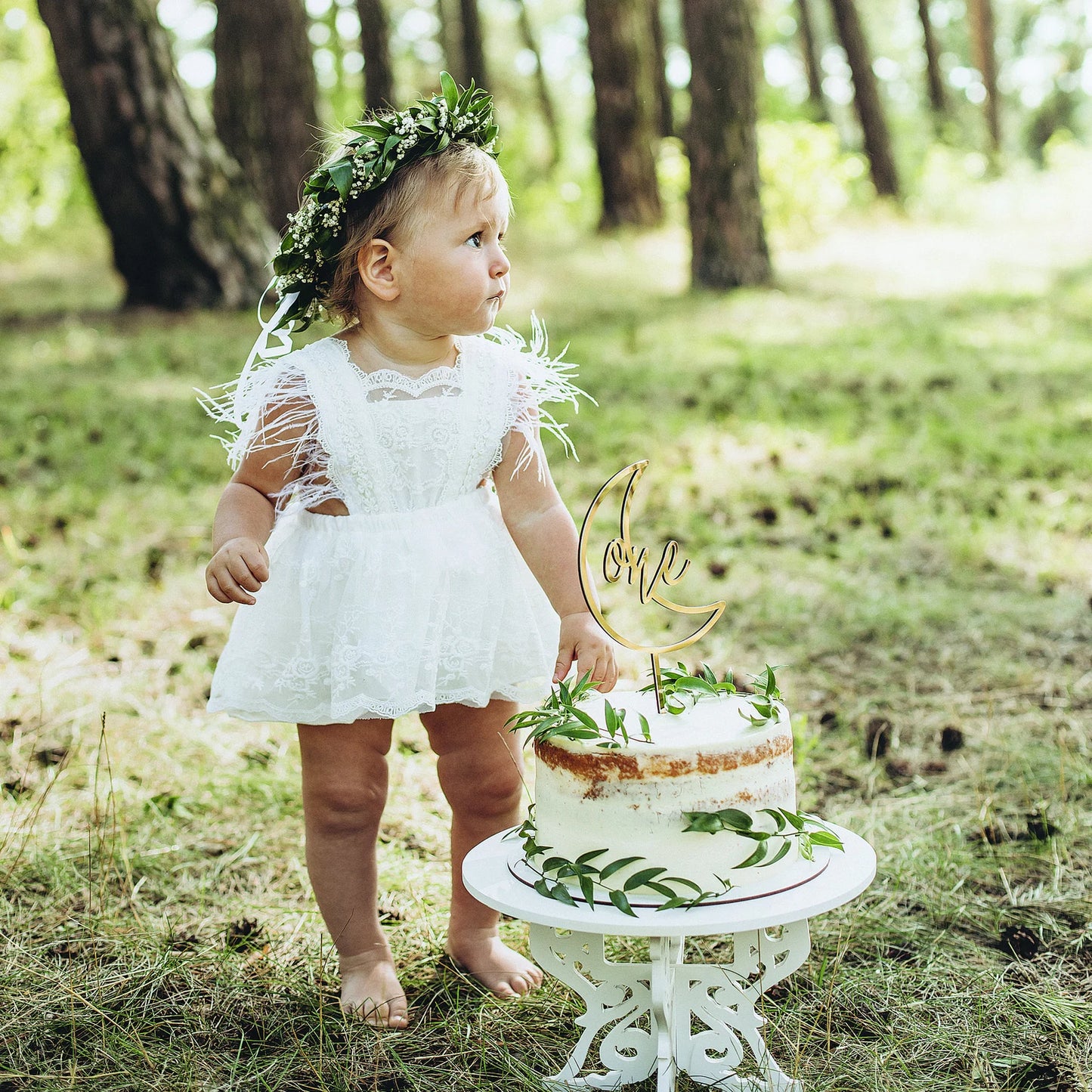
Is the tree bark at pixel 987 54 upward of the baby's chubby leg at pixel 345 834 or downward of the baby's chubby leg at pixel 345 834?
upward

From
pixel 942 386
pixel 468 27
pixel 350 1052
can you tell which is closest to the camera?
pixel 350 1052

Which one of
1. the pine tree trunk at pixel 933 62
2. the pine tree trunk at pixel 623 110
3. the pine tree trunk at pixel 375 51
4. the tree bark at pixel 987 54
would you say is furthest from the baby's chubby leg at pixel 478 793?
the tree bark at pixel 987 54

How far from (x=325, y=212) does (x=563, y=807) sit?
1.19 metres

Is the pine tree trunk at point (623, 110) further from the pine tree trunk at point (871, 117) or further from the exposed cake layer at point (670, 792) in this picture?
the exposed cake layer at point (670, 792)

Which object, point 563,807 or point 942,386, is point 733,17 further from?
point 563,807

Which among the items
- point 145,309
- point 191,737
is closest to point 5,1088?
point 191,737

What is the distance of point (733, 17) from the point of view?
9.05m

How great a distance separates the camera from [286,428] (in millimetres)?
2232

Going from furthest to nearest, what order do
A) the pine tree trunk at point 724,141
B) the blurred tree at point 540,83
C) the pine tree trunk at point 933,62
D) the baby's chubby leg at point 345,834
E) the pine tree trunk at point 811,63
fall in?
the blurred tree at point 540,83
the pine tree trunk at point 811,63
the pine tree trunk at point 933,62
the pine tree trunk at point 724,141
the baby's chubby leg at point 345,834

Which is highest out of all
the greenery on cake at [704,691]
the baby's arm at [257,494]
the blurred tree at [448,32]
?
the blurred tree at [448,32]

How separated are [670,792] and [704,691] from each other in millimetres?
286

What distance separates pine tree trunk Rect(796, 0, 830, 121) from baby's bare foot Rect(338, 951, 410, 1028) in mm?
23101

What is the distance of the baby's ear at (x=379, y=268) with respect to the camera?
220cm

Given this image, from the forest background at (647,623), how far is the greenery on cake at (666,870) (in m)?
0.39
